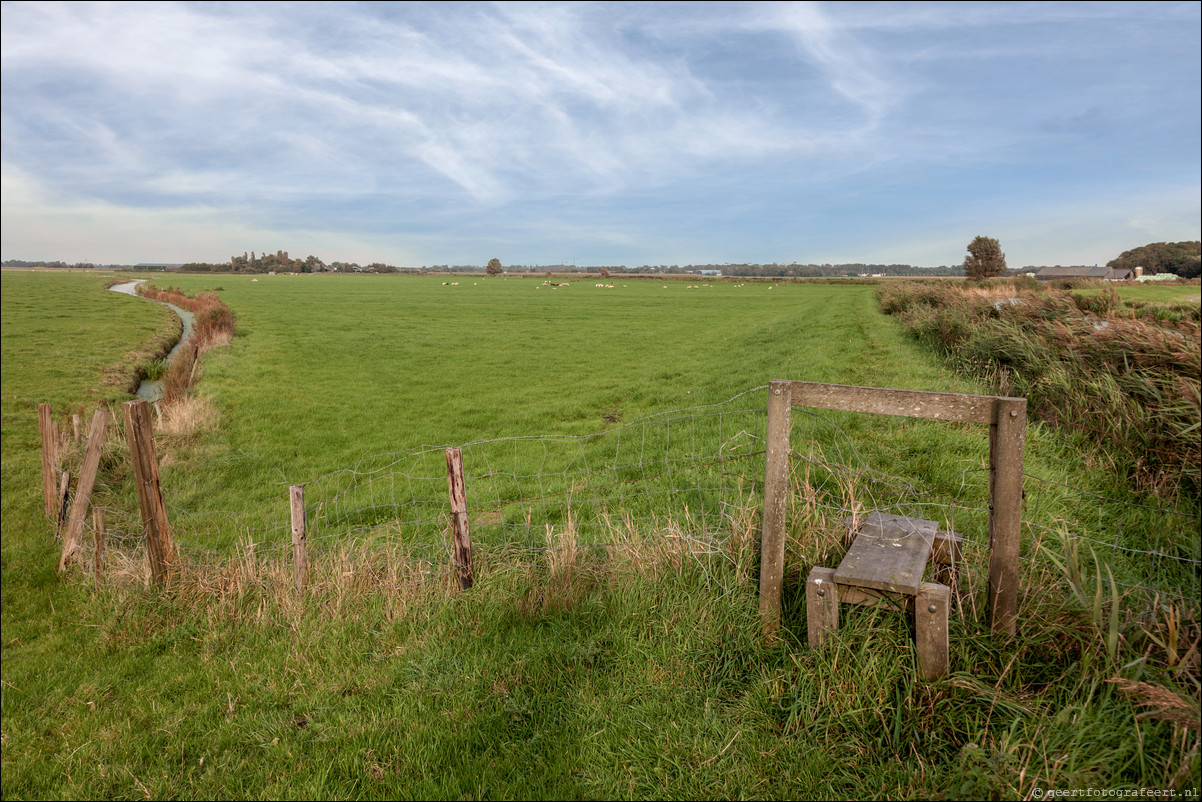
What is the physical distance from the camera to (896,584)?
3322 mm

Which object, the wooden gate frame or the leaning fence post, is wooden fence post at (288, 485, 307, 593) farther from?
the wooden gate frame

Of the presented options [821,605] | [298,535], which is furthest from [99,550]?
[821,605]

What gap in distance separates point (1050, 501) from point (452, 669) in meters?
6.30

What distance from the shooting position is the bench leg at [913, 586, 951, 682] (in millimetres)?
3213

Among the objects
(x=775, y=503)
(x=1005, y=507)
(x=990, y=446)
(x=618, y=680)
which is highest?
(x=990, y=446)

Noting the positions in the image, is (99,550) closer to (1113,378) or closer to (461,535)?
(461,535)

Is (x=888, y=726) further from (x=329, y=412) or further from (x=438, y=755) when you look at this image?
(x=329, y=412)

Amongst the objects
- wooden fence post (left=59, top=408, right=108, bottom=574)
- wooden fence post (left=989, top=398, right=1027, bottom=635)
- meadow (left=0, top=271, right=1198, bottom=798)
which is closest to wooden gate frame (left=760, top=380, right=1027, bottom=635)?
wooden fence post (left=989, top=398, right=1027, bottom=635)

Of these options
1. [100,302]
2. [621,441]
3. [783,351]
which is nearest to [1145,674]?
[621,441]

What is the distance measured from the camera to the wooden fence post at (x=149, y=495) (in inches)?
248

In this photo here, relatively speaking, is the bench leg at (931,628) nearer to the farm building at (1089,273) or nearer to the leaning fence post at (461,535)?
the leaning fence post at (461,535)

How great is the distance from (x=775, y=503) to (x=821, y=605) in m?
0.66

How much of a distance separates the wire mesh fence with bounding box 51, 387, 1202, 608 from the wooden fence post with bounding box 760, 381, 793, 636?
12.7 inches

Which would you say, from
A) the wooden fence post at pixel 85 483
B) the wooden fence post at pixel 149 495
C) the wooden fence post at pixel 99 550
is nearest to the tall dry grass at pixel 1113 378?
the wooden fence post at pixel 149 495
